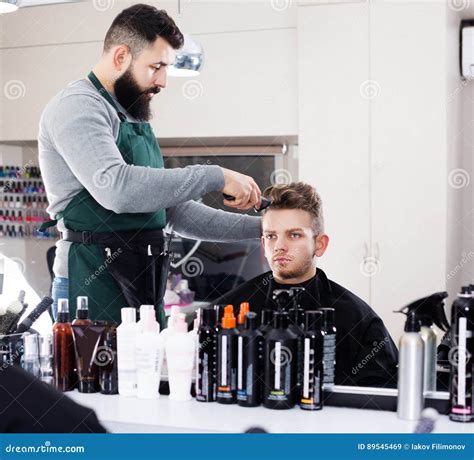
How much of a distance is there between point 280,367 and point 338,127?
2.38 feet

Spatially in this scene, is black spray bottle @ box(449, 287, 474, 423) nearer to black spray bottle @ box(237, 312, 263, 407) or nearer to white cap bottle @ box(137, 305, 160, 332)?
black spray bottle @ box(237, 312, 263, 407)

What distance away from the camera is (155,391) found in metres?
1.49

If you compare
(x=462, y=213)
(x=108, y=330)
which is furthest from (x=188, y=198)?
(x=462, y=213)

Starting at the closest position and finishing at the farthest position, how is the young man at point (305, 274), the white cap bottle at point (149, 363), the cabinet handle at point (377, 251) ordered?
the white cap bottle at point (149, 363), the young man at point (305, 274), the cabinet handle at point (377, 251)

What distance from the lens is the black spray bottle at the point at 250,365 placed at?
4.57ft

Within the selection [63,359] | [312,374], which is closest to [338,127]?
[312,374]

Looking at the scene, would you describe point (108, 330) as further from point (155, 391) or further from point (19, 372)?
point (19, 372)

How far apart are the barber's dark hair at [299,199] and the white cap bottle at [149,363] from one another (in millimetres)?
435

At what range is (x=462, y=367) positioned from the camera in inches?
50.3

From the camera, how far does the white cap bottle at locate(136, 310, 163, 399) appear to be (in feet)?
4.85

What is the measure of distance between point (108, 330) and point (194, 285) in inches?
11.0

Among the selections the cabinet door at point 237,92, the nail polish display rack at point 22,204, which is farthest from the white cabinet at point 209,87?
the nail polish display rack at point 22,204

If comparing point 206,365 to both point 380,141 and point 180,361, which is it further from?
point 380,141

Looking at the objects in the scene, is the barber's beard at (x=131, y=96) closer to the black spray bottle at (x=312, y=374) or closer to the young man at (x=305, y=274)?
the young man at (x=305, y=274)
